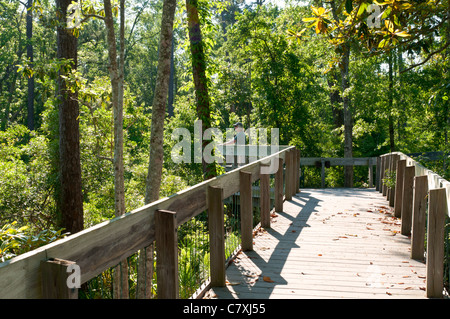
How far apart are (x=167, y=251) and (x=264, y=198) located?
12.5 feet

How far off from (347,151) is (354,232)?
13.5 m

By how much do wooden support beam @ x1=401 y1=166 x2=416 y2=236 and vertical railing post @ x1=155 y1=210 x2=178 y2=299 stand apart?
14.1 ft

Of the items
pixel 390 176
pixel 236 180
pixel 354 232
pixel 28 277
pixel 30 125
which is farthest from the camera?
pixel 30 125

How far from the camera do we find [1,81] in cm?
3538

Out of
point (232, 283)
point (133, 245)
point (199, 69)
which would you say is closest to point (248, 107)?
point (199, 69)

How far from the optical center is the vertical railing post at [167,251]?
331 cm

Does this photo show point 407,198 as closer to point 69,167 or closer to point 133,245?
point 133,245

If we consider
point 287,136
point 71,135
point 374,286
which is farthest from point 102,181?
point 374,286

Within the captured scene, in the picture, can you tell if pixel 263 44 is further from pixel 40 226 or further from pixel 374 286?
pixel 374 286

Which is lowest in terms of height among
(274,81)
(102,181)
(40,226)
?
(40,226)

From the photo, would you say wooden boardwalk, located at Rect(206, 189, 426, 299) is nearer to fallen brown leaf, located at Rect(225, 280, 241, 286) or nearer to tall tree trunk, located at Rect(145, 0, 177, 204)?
fallen brown leaf, located at Rect(225, 280, 241, 286)

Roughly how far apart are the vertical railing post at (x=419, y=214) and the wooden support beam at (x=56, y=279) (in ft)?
13.9

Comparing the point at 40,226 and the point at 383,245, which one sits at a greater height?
the point at 383,245

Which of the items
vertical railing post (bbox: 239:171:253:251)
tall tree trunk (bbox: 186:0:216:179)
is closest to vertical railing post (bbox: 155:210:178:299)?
vertical railing post (bbox: 239:171:253:251)
